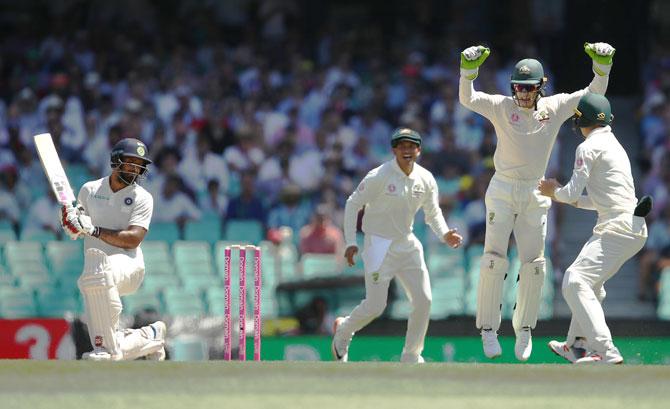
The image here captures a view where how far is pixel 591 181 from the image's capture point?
1059 cm

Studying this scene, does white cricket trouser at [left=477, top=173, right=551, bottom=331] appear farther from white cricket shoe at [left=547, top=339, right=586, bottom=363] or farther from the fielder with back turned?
white cricket shoe at [left=547, top=339, right=586, bottom=363]

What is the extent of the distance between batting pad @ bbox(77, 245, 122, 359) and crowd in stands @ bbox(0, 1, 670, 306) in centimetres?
503

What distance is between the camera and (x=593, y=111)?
1064 centimetres

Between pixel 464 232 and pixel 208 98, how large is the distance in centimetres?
383

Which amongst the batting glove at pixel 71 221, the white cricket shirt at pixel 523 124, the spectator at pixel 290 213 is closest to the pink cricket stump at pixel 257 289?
the batting glove at pixel 71 221

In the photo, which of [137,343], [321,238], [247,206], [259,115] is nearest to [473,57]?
[137,343]

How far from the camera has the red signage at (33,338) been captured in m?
13.9

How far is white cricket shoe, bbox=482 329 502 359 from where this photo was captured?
11.2 meters

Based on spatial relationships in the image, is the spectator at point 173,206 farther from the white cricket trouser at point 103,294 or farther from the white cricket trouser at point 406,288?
the white cricket trouser at point 103,294

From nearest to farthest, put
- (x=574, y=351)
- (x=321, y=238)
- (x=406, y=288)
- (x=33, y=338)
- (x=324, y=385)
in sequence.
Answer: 1. (x=324, y=385)
2. (x=574, y=351)
3. (x=406, y=288)
4. (x=33, y=338)
5. (x=321, y=238)

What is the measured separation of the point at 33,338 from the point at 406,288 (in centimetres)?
381

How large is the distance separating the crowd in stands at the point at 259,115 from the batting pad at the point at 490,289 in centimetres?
453

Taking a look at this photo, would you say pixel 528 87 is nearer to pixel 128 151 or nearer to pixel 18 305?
pixel 128 151

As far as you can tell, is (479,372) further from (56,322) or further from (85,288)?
(56,322)
